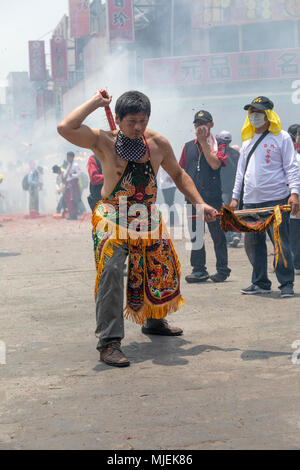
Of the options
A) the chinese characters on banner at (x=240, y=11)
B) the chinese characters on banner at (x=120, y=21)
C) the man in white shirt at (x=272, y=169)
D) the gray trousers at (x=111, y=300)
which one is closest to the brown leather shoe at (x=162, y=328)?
the gray trousers at (x=111, y=300)

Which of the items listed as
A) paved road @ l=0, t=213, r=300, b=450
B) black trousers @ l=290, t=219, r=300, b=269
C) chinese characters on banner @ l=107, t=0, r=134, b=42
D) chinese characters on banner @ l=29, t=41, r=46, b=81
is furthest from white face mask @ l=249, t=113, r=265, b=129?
chinese characters on banner @ l=29, t=41, r=46, b=81

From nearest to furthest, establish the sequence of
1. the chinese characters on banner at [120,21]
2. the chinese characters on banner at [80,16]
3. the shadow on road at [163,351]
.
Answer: the shadow on road at [163,351] < the chinese characters on banner at [120,21] < the chinese characters on banner at [80,16]

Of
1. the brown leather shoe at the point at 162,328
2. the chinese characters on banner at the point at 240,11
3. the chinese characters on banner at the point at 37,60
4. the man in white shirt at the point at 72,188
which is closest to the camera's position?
the brown leather shoe at the point at 162,328

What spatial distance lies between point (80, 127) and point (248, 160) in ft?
8.44

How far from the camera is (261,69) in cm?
2761

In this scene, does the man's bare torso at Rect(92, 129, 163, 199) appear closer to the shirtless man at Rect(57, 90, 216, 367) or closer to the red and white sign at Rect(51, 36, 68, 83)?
the shirtless man at Rect(57, 90, 216, 367)

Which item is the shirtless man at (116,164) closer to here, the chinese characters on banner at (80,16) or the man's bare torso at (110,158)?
the man's bare torso at (110,158)

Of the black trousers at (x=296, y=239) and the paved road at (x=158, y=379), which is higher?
the black trousers at (x=296, y=239)

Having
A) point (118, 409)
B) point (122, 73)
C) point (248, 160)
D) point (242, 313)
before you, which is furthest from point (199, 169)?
point (122, 73)

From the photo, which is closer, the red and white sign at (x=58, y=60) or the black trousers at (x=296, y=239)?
the black trousers at (x=296, y=239)

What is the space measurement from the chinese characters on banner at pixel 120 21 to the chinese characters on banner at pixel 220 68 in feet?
7.78

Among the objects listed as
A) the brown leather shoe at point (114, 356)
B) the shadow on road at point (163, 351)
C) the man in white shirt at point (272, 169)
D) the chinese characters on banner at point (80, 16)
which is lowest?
the shadow on road at point (163, 351)

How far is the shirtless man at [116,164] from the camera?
4457 mm
